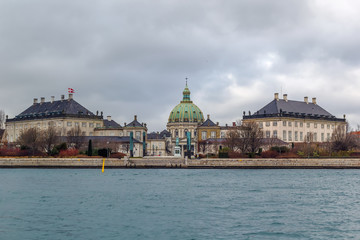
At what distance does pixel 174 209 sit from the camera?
1399 inches

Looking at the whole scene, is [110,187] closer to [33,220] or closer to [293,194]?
[293,194]

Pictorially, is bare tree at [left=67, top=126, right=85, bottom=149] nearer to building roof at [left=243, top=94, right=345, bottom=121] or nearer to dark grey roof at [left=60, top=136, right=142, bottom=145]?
dark grey roof at [left=60, top=136, right=142, bottom=145]

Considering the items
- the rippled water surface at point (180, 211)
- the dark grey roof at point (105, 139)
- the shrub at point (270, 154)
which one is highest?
the dark grey roof at point (105, 139)

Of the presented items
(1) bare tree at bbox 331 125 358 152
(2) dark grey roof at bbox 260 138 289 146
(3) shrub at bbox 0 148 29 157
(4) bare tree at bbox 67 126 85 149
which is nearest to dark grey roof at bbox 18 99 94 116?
(4) bare tree at bbox 67 126 85 149

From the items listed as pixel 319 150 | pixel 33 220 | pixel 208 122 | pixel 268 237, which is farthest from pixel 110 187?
pixel 208 122

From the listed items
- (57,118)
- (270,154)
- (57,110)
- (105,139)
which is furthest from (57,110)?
(270,154)

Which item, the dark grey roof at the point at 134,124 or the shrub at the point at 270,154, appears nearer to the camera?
the shrub at the point at 270,154

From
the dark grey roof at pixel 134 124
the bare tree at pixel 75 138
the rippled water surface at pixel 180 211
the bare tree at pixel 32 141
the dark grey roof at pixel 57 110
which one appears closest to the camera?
the rippled water surface at pixel 180 211

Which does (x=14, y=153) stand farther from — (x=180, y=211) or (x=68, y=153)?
(x=180, y=211)

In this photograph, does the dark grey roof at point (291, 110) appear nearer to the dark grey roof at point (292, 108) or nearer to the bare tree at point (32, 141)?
the dark grey roof at point (292, 108)

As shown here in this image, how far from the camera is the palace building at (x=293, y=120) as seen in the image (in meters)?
135

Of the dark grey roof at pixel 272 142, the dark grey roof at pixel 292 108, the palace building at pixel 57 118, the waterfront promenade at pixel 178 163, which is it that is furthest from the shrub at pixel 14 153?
the dark grey roof at pixel 292 108

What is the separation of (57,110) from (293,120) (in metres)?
57.7

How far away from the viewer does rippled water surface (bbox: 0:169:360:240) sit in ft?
90.7
